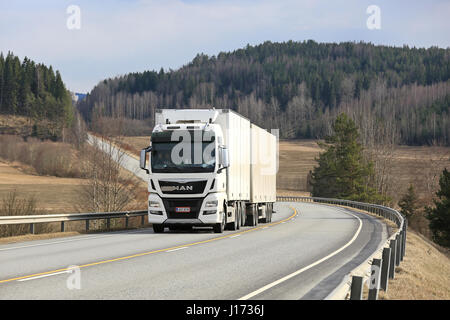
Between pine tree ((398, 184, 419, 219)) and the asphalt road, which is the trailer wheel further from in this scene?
pine tree ((398, 184, 419, 219))

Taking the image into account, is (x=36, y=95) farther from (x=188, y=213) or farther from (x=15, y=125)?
(x=188, y=213)

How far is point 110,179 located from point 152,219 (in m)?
18.0

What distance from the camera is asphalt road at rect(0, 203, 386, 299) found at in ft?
31.8

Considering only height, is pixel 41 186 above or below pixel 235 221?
below

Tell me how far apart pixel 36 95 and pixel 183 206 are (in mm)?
168457

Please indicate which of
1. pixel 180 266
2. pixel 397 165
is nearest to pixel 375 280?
pixel 180 266

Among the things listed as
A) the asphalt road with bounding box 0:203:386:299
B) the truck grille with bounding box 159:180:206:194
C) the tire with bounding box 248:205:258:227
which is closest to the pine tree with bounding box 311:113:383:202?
the tire with bounding box 248:205:258:227

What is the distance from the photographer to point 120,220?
32469 millimetres

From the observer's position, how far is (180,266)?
13.2 meters

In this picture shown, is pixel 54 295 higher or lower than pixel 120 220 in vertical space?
higher

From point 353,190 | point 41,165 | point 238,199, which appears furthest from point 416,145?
point 238,199

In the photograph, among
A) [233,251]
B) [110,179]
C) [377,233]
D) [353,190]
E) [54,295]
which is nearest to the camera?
[54,295]

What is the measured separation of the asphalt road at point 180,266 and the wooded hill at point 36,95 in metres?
141
